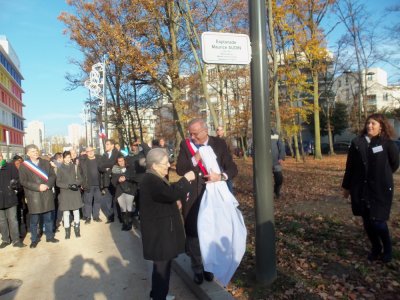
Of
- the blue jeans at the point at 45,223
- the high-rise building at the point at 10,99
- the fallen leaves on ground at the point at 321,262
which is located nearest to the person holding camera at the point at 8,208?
the blue jeans at the point at 45,223

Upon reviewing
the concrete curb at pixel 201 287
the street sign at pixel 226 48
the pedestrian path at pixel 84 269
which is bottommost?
the pedestrian path at pixel 84 269

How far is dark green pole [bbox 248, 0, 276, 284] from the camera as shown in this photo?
425 centimetres

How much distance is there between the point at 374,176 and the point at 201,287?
240 cm

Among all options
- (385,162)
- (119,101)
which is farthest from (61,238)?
(119,101)

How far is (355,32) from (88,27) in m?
20.4

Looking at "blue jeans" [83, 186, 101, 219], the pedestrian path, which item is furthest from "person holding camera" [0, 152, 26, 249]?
"blue jeans" [83, 186, 101, 219]

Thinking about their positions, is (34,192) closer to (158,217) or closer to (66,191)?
(66,191)

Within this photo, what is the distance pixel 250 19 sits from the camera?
4293 mm

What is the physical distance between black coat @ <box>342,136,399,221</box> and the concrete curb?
6.35 ft

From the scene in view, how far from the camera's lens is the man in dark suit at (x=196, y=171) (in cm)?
446

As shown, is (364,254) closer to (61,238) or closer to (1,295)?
(1,295)

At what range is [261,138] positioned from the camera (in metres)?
4.24

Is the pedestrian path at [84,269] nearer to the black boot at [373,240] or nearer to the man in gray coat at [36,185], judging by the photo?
the man in gray coat at [36,185]

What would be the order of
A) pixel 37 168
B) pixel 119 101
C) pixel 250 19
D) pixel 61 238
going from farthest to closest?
pixel 119 101 → pixel 61 238 → pixel 37 168 → pixel 250 19
